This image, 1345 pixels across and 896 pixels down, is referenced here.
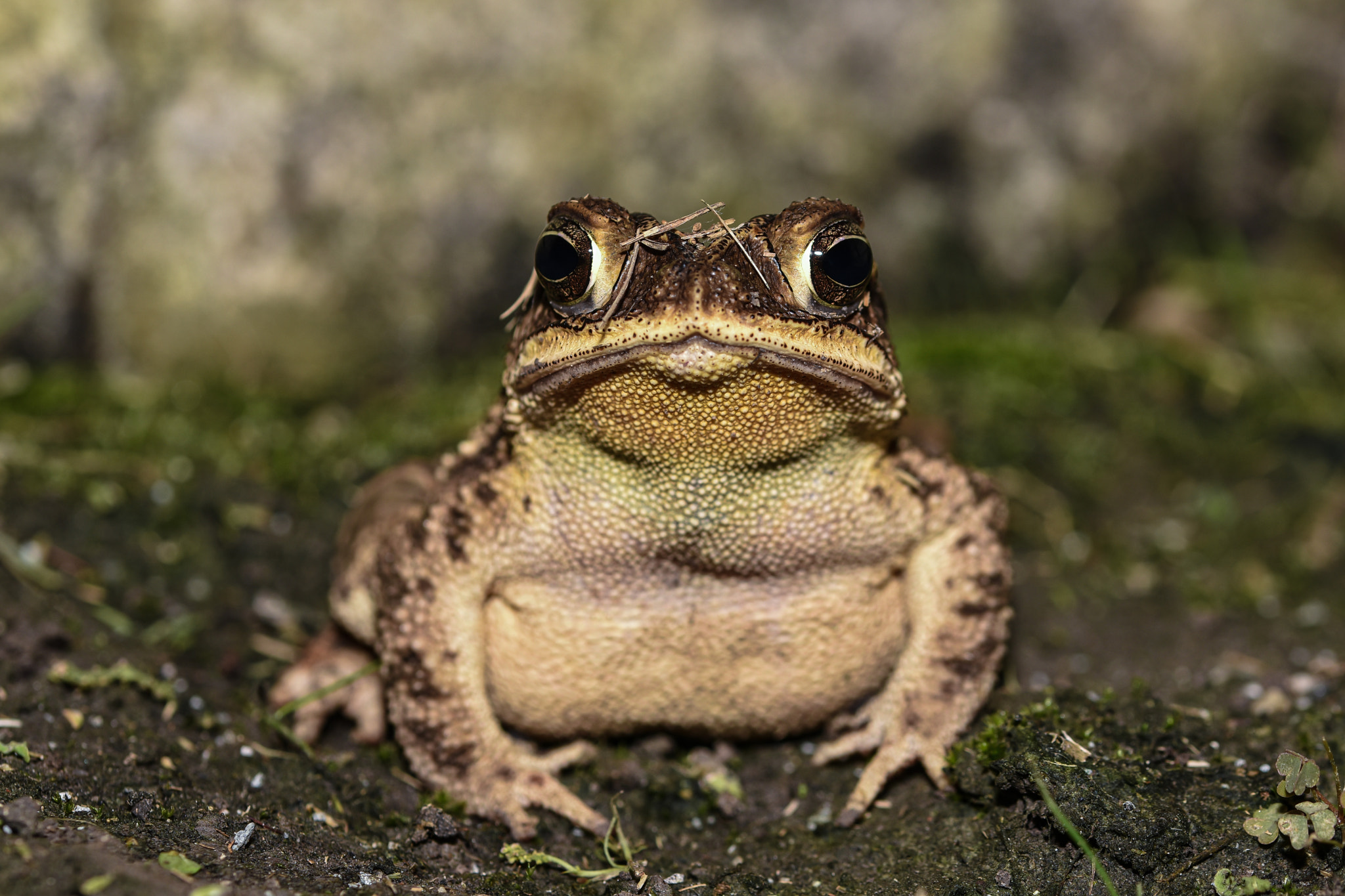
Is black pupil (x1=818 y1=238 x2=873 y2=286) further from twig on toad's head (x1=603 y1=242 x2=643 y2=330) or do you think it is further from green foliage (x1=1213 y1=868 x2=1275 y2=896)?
green foliage (x1=1213 y1=868 x2=1275 y2=896)

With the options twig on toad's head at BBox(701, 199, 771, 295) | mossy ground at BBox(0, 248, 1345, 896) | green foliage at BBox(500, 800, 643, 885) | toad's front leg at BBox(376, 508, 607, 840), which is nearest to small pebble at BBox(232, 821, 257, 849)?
mossy ground at BBox(0, 248, 1345, 896)

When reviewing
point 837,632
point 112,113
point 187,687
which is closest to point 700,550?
point 837,632

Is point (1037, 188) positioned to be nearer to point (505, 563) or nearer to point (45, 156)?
point (505, 563)

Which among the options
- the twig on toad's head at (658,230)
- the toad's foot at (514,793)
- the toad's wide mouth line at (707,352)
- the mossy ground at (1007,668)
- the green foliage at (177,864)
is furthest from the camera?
the toad's foot at (514,793)

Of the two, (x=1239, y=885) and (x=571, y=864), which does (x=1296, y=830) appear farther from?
(x=571, y=864)

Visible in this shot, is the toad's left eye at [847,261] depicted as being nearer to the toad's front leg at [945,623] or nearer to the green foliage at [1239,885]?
the toad's front leg at [945,623]

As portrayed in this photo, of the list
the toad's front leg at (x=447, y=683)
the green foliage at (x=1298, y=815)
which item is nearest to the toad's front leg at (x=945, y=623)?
the green foliage at (x=1298, y=815)

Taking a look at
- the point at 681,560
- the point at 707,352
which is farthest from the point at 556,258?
the point at 681,560

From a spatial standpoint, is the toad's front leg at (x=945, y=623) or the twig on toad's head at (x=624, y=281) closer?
the twig on toad's head at (x=624, y=281)
